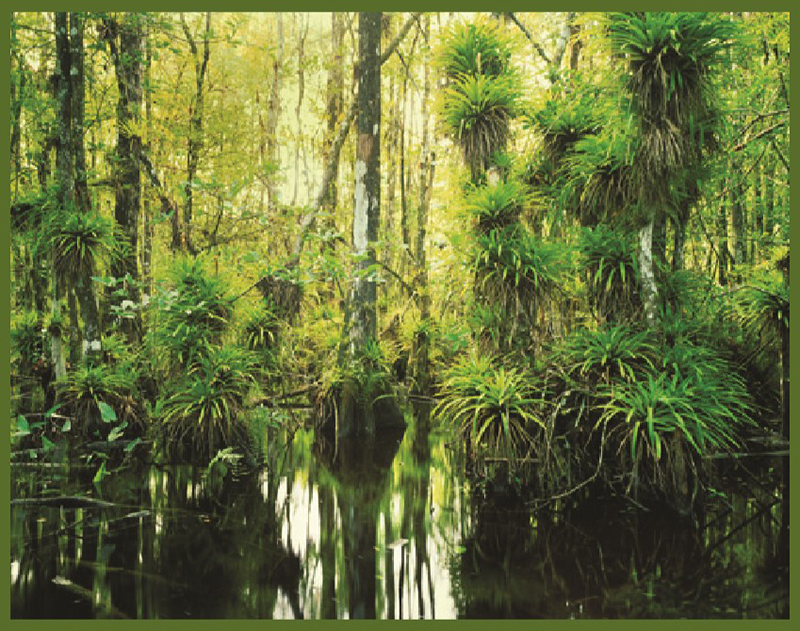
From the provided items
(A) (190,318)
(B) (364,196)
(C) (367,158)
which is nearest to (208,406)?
(A) (190,318)

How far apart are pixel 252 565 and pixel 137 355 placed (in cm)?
382

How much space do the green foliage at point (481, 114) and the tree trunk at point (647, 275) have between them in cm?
151

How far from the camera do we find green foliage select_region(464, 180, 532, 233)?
4.83 m

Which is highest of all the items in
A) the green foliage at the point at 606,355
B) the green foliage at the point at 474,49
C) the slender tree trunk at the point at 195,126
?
the slender tree trunk at the point at 195,126

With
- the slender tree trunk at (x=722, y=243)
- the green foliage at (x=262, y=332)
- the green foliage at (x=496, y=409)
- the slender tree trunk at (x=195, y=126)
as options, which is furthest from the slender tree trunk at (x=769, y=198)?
the slender tree trunk at (x=195, y=126)

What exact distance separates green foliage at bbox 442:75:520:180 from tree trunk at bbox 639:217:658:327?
151cm

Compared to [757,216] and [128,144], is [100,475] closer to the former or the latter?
[128,144]

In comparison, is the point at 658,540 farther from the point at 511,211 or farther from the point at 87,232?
the point at 87,232

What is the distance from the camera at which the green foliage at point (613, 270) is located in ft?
15.3

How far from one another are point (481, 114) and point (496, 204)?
88 cm

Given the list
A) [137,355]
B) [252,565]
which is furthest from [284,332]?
[252,565]

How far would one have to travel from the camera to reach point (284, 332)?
25.2 feet

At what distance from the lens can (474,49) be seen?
529cm

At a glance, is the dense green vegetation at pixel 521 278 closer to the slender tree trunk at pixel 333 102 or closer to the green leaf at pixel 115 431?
the green leaf at pixel 115 431
